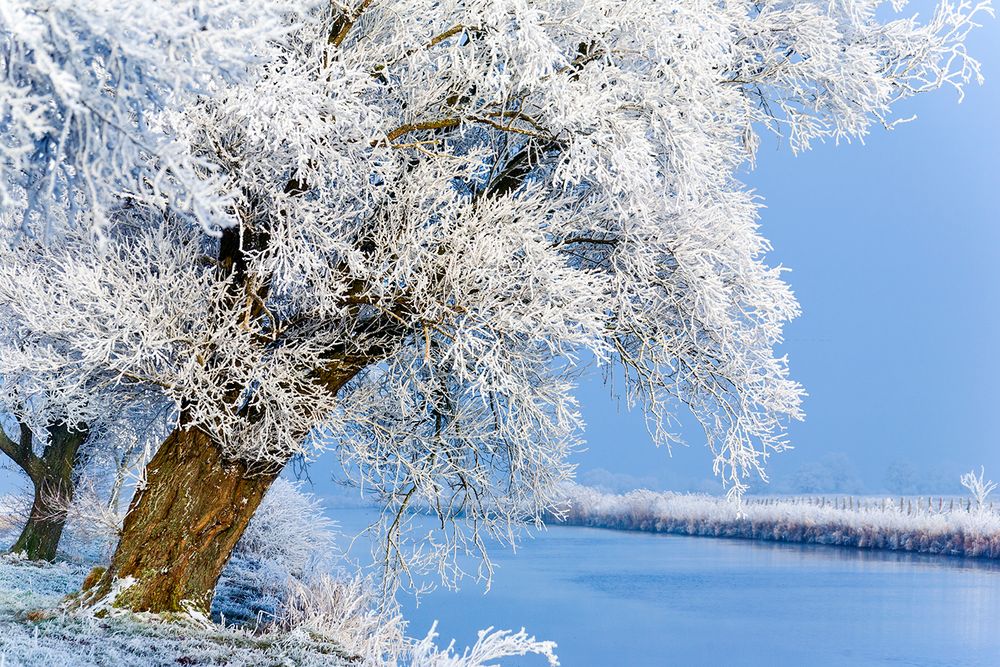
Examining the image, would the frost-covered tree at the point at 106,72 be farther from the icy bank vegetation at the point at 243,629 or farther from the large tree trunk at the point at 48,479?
the large tree trunk at the point at 48,479

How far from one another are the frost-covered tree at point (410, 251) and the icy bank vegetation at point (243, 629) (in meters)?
0.54

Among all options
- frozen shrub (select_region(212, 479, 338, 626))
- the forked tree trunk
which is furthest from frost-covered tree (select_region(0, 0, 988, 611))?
frozen shrub (select_region(212, 479, 338, 626))

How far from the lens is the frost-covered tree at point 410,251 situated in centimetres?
658

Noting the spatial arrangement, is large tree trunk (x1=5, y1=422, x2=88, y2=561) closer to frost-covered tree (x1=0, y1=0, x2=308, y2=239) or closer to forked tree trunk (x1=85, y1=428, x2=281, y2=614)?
forked tree trunk (x1=85, y1=428, x2=281, y2=614)

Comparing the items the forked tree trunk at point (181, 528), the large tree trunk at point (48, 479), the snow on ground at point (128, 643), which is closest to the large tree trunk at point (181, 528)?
the forked tree trunk at point (181, 528)

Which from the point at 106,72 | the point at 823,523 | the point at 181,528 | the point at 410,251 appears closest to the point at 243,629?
the point at 181,528

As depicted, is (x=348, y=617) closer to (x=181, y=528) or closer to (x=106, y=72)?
(x=181, y=528)

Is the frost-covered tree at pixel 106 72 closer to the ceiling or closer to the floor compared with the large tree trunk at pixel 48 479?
closer to the ceiling

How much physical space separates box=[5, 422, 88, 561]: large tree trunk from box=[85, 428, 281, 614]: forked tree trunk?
514 cm

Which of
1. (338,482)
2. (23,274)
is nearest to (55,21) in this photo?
(23,274)

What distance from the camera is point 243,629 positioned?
7613 mm

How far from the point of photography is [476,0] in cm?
673

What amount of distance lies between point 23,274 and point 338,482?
345cm

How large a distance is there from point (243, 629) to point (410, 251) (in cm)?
360
